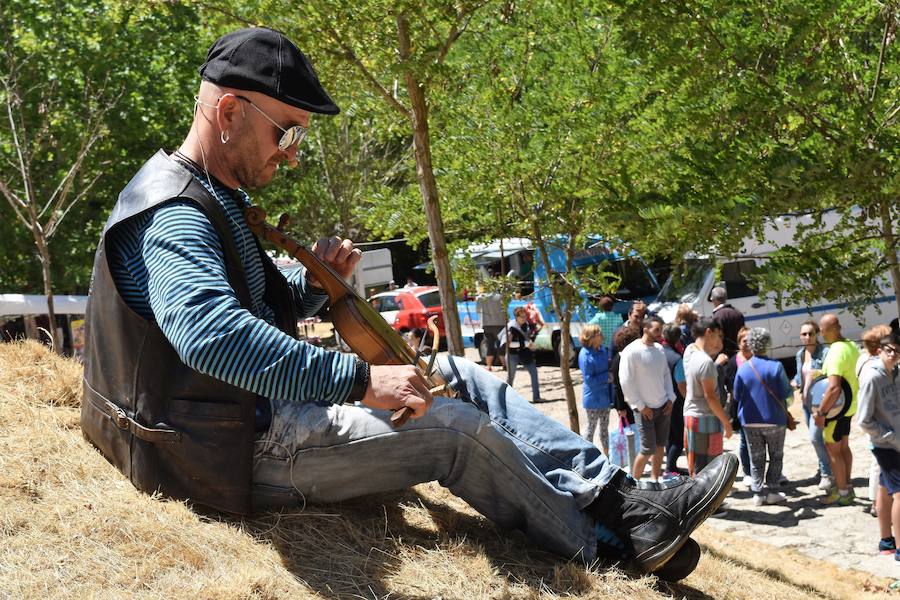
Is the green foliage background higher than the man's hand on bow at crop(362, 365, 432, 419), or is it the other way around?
the green foliage background

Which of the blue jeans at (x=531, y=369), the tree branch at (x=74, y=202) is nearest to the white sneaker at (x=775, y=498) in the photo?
the blue jeans at (x=531, y=369)

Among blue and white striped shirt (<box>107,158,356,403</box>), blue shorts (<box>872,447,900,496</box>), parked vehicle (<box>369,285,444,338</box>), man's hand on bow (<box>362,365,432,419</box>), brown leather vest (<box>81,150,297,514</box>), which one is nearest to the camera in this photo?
blue and white striped shirt (<box>107,158,356,403</box>)

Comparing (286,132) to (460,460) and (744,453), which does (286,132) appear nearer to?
(460,460)

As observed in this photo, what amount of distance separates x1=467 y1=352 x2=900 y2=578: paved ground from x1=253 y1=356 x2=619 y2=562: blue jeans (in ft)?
16.7

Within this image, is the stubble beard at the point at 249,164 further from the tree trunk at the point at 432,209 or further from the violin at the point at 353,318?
the tree trunk at the point at 432,209

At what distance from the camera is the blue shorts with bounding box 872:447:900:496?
805 centimetres

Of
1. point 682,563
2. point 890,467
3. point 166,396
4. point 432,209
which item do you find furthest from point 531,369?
point 166,396

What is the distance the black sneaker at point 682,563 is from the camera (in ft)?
13.1

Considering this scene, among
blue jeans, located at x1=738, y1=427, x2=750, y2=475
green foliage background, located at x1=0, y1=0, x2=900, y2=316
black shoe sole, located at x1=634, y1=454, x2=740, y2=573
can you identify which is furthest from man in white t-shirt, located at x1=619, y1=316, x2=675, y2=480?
black shoe sole, located at x1=634, y1=454, x2=740, y2=573

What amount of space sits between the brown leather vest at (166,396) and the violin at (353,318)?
27cm

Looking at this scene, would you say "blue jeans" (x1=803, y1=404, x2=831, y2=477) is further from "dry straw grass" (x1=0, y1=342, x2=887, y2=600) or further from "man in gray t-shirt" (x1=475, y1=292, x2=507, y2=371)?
"man in gray t-shirt" (x1=475, y1=292, x2=507, y2=371)

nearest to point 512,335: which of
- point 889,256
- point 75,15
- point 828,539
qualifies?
point 828,539

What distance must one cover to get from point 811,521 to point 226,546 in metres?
7.64

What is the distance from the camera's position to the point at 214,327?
291 cm
